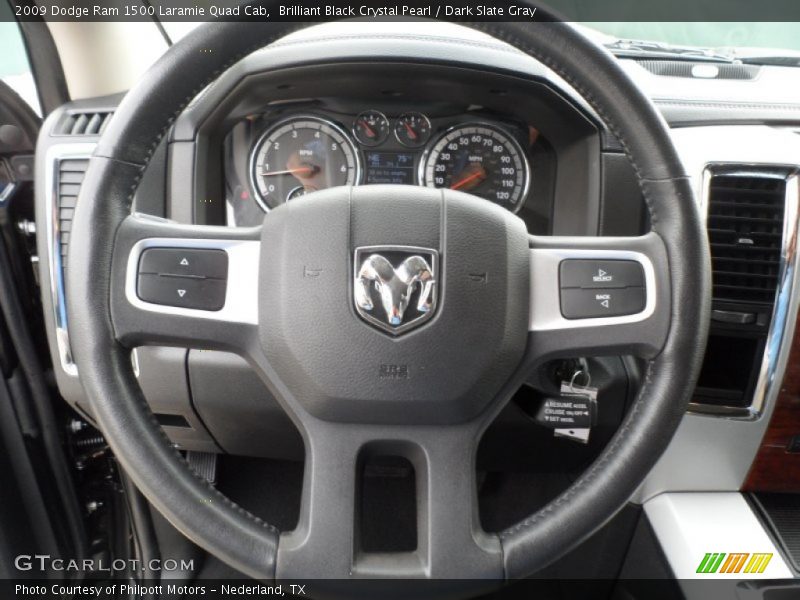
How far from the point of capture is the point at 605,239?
3.26 ft

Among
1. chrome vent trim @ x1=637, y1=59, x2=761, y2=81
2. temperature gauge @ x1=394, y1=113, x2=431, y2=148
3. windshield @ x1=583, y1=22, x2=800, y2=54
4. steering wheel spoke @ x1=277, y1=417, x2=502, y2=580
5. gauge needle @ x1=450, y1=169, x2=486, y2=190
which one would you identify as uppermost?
windshield @ x1=583, y1=22, x2=800, y2=54

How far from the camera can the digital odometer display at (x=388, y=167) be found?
1.37 metres

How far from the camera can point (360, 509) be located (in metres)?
0.93

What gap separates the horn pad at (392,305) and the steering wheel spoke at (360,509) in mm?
26

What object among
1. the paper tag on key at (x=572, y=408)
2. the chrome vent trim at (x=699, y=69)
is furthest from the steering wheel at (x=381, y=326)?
the chrome vent trim at (x=699, y=69)

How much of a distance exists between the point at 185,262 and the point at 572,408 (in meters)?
0.60

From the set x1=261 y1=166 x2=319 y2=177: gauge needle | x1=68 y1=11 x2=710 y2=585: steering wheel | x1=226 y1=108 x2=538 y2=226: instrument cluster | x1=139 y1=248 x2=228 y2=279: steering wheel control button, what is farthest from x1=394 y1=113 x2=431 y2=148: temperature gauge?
x1=139 y1=248 x2=228 y2=279: steering wheel control button

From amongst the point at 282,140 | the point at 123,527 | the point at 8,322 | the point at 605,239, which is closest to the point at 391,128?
the point at 282,140

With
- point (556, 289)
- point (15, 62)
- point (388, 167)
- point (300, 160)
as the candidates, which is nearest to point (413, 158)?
point (388, 167)

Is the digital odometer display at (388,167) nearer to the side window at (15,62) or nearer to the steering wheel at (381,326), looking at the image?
the steering wheel at (381,326)

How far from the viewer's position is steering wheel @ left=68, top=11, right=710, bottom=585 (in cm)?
90

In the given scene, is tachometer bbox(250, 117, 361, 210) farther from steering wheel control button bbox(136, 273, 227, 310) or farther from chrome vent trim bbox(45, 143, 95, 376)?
steering wheel control button bbox(136, 273, 227, 310)

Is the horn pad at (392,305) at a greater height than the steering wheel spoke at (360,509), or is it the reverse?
the horn pad at (392,305)

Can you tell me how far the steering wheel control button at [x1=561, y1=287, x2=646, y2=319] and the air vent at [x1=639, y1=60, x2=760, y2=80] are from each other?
717mm
